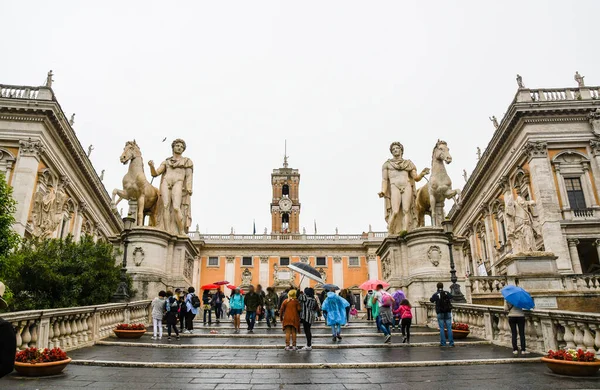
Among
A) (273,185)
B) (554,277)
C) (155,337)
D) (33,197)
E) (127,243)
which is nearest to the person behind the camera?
(155,337)

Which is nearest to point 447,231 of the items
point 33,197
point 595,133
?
point 595,133

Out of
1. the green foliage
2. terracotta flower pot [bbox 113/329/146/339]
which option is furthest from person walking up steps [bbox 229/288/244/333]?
the green foliage

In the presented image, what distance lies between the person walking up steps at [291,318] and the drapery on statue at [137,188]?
8721mm

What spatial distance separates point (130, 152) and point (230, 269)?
3719 centimetres

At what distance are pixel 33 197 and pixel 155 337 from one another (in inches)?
745

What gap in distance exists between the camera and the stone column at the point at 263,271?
173 ft

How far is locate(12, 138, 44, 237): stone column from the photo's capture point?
2423 centimetres

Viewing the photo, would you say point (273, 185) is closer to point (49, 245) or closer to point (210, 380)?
point (49, 245)

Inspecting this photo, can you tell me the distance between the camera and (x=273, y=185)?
7800 cm

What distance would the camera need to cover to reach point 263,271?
173ft

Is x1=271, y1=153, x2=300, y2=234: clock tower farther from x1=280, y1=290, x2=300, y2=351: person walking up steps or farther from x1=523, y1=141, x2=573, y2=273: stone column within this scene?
x1=280, y1=290, x2=300, y2=351: person walking up steps

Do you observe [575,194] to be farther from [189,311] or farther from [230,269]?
[230,269]

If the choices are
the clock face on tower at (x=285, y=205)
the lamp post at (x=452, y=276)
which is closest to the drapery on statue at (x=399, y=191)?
the lamp post at (x=452, y=276)

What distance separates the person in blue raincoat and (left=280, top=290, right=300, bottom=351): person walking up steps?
1.41m
